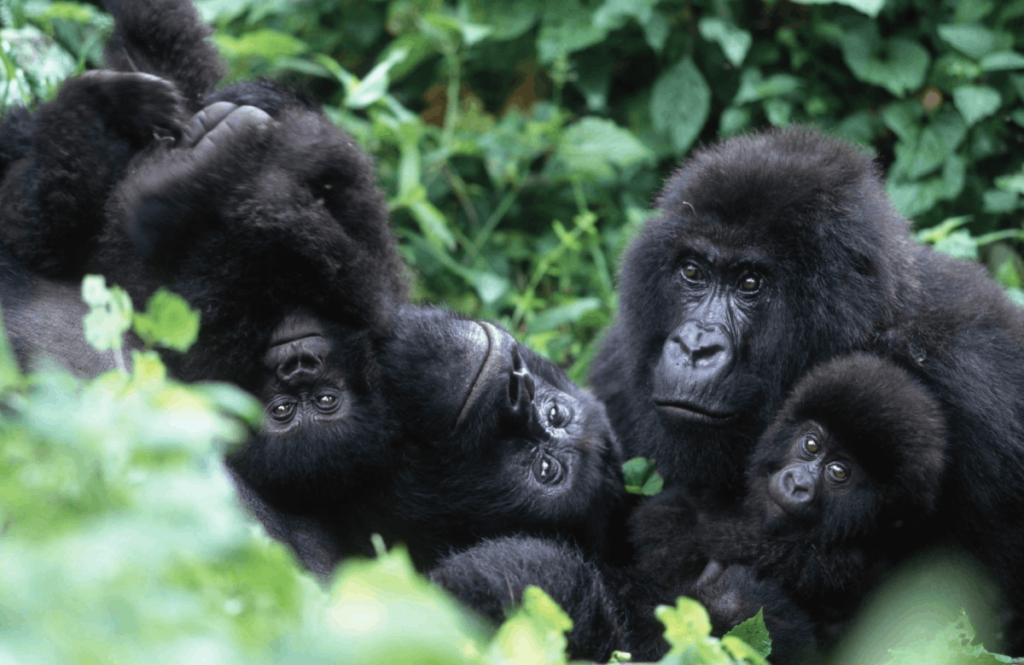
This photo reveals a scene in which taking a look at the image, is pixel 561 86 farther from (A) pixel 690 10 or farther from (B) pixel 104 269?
(B) pixel 104 269

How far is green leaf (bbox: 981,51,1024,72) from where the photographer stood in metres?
4.27

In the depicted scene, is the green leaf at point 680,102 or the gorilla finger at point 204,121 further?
the green leaf at point 680,102

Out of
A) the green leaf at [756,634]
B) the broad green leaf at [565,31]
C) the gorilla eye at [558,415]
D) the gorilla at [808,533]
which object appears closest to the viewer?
the green leaf at [756,634]

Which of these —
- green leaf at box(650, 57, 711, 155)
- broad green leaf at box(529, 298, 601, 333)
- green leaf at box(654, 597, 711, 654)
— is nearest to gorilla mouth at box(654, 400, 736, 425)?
green leaf at box(654, 597, 711, 654)

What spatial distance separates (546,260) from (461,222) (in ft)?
2.01

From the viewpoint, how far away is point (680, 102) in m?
4.78

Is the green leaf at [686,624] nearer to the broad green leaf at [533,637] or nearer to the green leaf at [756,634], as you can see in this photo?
the broad green leaf at [533,637]

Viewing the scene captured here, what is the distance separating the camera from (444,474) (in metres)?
2.73

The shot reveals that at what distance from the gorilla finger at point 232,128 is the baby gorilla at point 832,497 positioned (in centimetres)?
156

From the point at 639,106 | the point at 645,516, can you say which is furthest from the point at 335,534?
the point at 639,106

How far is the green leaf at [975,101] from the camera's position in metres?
4.21

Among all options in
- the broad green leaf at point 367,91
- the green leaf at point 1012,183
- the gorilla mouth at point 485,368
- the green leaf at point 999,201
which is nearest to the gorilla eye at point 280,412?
the gorilla mouth at point 485,368

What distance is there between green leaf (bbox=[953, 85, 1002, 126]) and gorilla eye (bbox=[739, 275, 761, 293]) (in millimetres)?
2019

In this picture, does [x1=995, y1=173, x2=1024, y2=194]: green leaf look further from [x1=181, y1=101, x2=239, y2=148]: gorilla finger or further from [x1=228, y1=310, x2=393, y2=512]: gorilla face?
[x1=181, y1=101, x2=239, y2=148]: gorilla finger
